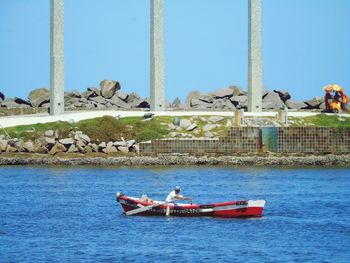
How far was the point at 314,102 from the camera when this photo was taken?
82.7 meters

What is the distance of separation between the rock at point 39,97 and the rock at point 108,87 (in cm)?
405

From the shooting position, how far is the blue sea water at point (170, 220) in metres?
36.3

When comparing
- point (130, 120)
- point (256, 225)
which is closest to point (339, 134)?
point (130, 120)

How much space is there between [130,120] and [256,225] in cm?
2981

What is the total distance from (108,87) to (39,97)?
5.12 m

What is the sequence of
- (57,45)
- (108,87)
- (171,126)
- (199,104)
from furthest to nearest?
1. (108,87)
2. (199,104)
3. (57,45)
4. (171,126)

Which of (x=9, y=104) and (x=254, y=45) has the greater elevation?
(x=254, y=45)

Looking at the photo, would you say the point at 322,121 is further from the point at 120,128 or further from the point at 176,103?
the point at 176,103

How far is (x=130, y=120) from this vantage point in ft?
233

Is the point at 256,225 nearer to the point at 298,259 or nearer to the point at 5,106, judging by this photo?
the point at 298,259

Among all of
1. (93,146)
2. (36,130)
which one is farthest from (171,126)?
(36,130)

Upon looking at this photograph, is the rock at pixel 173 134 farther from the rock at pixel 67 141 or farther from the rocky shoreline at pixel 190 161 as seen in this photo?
the rock at pixel 67 141

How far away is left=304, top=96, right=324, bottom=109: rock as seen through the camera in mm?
82250

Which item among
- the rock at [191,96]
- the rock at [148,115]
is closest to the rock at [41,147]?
the rock at [148,115]
